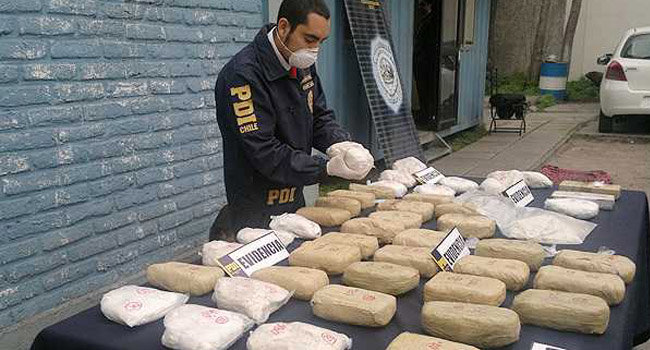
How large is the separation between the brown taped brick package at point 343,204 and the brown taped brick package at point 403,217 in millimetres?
122

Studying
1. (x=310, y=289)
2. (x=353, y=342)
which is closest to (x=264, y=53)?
(x=310, y=289)

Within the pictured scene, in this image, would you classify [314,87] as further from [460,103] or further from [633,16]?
[633,16]

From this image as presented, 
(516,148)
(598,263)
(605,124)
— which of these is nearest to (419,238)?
(598,263)

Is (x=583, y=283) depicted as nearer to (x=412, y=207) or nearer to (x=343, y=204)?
(x=412, y=207)

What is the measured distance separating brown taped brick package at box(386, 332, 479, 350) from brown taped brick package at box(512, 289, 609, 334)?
0.22m

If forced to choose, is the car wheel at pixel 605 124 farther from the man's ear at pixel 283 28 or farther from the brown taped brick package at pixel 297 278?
the brown taped brick package at pixel 297 278

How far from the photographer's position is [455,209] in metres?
2.06

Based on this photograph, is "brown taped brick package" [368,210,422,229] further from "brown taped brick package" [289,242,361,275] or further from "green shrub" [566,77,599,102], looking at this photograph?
→ "green shrub" [566,77,599,102]

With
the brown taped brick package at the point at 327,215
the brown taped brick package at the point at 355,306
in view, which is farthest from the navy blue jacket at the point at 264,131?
the brown taped brick package at the point at 355,306

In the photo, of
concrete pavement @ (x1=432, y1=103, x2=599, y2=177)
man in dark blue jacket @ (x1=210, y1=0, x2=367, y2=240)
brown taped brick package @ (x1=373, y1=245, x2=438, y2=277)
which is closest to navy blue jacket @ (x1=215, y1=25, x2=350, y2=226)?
man in dark blue jacket @ (x1=210, y1=0, x2=367, y2=240)

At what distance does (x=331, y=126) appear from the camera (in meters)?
2.56

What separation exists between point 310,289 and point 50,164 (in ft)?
6.05

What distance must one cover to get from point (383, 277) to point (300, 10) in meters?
1.16

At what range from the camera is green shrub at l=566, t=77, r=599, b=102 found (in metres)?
14.2
